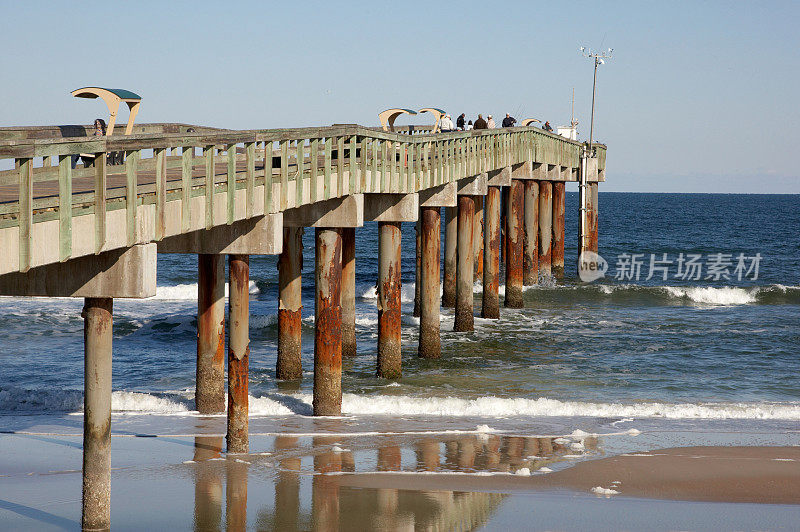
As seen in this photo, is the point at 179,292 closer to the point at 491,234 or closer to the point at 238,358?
the point at 491,234

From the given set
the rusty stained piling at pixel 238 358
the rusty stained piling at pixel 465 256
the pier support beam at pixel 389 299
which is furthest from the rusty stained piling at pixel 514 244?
the rusty stained piling at pixel 238 358

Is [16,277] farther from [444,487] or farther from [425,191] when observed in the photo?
[425,191]

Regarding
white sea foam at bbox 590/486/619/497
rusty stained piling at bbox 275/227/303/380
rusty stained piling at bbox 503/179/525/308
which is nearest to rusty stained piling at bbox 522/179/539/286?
rusty stained piling at bbox 503/179/525/308

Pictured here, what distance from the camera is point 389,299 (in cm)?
1984

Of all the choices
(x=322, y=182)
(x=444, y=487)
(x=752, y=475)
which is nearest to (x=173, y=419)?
(x=322, y=182)

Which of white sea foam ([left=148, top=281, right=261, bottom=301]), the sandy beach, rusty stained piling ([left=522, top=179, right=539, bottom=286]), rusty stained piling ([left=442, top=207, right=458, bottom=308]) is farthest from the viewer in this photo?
white sea foam ([left=148, top=281, right=261, bottom=301])

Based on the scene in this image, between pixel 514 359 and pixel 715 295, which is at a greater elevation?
pixel 715 295

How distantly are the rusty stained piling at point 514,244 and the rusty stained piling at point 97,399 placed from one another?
22257mm

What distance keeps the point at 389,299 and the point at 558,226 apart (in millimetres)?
24271

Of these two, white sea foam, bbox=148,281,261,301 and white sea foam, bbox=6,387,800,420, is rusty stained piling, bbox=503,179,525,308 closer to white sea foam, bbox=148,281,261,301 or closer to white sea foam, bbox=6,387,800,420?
white sea foam, bbox=6,387,800,420

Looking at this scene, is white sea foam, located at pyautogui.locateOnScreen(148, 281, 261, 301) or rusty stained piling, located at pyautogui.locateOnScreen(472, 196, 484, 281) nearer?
rusty stained piling, located at pyautogui.locateOnScreen(472, 196, 484, 281)

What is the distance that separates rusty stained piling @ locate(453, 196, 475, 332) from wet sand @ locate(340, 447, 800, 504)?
35.3 ft

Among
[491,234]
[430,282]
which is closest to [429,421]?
[430,282]

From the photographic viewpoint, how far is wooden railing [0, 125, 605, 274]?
8.31 m
